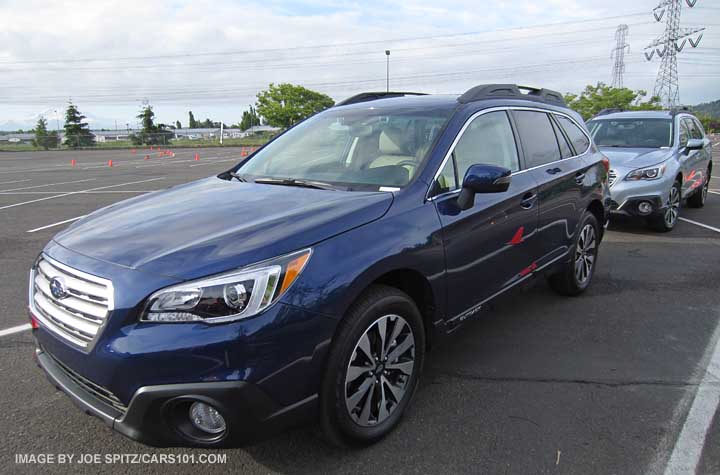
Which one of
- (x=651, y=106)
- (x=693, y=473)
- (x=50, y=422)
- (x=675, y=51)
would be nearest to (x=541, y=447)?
(x=693, y=473)

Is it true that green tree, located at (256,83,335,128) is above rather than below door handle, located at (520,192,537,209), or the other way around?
above

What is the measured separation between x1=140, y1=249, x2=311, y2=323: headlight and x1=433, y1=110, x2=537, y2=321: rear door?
4.05 feet

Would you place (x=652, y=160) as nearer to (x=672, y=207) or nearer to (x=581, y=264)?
(x=672, y=207)

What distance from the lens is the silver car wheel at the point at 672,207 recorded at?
763 cm

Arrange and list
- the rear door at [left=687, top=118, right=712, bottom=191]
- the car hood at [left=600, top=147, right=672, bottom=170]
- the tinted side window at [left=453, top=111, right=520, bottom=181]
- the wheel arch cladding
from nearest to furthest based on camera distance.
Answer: the wheel arch cladding → the tinted side window at [left=453, top=111, right=520, bottom=181] → the car hood at [left=600, top=147, right=672, bottom=170] → the rear door at [left=687, top=118, right=712, bottom=191]

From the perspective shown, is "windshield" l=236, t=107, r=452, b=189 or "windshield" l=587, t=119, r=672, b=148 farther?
"windshield" l=587, t=119, r=672, b=148

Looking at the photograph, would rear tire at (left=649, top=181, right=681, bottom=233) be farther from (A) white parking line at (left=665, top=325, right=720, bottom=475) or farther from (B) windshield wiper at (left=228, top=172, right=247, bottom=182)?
(B) windshield wiper at (left=228, top=172, right=247, bottom=182)

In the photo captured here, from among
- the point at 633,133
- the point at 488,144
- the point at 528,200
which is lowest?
the point at 528,200

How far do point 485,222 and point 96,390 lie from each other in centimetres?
229

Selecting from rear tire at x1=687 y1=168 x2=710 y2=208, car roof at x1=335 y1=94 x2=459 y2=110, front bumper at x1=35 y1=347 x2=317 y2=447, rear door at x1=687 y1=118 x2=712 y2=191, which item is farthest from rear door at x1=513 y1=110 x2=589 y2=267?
rear tire at x1=687 y1=168 x2=710 y2=208

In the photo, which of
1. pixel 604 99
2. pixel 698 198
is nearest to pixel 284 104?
pixel 604 99

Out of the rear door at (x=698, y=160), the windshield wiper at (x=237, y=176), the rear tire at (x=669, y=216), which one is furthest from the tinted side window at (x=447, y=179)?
the rear door at (x=698, y=160)

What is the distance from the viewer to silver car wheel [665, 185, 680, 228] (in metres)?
7.63

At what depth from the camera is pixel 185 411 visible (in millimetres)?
2168
